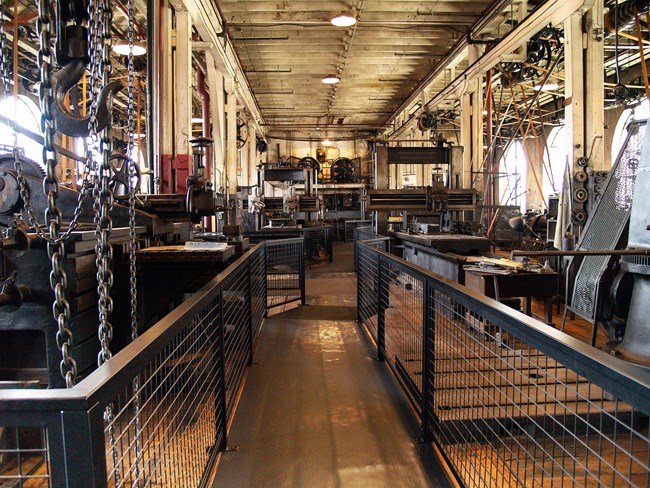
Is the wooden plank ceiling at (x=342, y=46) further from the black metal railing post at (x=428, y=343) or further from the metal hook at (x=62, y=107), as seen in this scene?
the metal hook at (x=62, y=107)

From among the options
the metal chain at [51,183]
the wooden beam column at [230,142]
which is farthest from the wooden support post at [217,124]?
the metal chain at [51,183]

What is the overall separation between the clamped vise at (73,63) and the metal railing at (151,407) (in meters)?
0.71

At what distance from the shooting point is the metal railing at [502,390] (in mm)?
1106

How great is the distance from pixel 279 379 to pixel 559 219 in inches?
146

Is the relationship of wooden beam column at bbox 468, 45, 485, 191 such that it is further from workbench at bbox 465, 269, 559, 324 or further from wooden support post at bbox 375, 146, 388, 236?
workbench at bbox 465, 269, 559, 324

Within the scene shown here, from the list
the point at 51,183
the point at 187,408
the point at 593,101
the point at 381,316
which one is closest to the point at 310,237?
the point at 593,101

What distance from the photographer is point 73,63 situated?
1527mm

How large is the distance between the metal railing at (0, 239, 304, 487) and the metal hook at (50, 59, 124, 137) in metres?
0.69

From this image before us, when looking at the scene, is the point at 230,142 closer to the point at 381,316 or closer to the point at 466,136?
the point at 466,136

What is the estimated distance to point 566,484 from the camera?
242cm

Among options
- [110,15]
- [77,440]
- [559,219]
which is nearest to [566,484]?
[77,440]

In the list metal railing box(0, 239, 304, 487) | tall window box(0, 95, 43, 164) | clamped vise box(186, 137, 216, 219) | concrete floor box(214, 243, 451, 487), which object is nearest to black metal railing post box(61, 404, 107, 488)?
metal railing box(0, 239, 304, 487)

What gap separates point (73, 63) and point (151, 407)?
5.44ft

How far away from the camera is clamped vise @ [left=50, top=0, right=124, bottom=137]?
1.49 m
